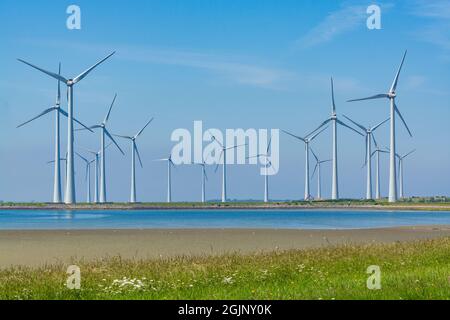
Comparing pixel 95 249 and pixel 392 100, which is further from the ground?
pixel 392 100

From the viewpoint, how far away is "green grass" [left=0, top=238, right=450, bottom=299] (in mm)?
16219

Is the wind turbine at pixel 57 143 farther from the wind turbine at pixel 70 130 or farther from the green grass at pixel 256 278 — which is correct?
the green grass at pixel 256 278

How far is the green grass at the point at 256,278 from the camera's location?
16219 millimetres

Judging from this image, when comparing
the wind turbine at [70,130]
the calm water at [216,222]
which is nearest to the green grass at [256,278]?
the calm water at [216,222]

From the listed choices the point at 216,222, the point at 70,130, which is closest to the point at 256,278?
the point at 216,222

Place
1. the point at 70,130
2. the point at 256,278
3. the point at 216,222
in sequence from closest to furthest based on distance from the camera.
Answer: the point at 256,278 < the point at 216,222 < the point at 70,130

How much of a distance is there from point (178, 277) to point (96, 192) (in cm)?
17684

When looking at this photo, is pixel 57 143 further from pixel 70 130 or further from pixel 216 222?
pixel 216 222

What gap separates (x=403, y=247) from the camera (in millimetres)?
29078

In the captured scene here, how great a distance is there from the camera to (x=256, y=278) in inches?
758

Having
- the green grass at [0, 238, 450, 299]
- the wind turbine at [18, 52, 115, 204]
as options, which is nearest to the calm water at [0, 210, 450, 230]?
the wind turbine at [18, 52, 115, 204]

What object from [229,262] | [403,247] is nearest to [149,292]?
[229,262]
